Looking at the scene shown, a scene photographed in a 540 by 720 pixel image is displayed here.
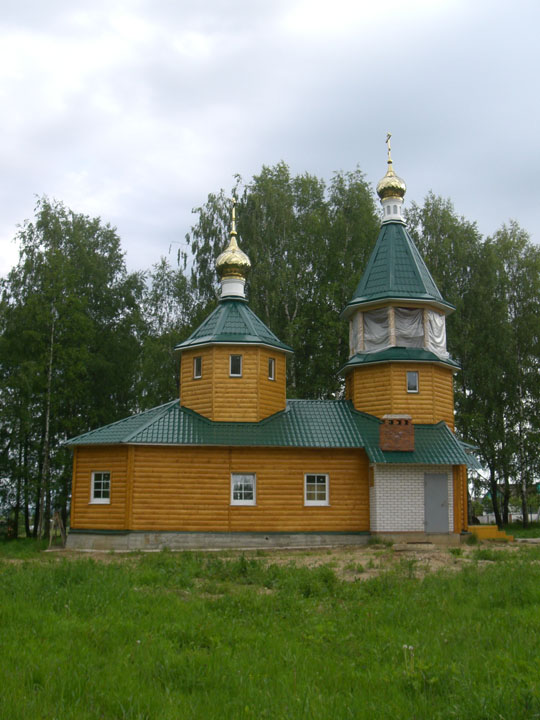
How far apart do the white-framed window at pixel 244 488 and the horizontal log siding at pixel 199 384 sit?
6.65 feet

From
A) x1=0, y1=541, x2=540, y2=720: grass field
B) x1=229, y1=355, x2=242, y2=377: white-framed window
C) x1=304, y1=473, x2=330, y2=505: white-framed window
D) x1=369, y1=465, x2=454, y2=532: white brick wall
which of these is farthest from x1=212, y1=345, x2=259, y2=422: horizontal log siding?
x1=0, y1=541, x2=540, y2=720: grass field

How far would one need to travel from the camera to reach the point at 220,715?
17.0 ft

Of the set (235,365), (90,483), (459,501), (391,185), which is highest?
(391,185)

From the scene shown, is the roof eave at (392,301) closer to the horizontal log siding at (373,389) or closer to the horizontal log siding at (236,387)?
the horizontal log siding at (373,389)

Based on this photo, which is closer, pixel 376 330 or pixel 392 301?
pixel 392 301

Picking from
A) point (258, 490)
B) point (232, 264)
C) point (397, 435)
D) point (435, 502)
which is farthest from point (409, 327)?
point (258, 490)

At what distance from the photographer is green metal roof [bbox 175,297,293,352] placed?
20.2 metres

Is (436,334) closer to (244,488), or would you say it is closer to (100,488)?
(244,488)

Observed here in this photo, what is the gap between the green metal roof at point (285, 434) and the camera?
18.8 meters

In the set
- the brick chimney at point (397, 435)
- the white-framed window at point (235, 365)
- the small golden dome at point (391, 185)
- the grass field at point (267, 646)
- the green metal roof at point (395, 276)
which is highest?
the small golden dome at point (391, 185)

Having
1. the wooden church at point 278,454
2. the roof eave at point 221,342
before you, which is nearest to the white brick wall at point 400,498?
the wooden church at point 278,454

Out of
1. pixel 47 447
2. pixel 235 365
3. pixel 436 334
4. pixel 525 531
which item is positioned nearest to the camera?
pixel 235 365

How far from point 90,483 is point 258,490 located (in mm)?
4848

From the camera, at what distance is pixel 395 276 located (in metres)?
21.6
